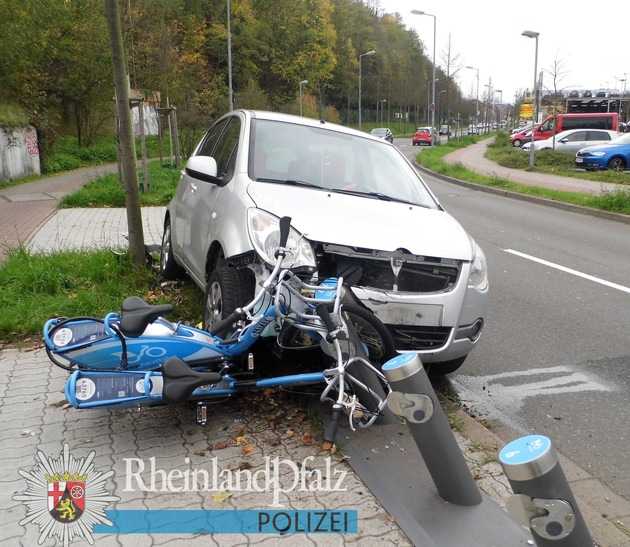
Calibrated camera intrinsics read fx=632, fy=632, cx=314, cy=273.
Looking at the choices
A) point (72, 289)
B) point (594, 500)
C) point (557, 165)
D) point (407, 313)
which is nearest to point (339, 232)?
point (407, 313)

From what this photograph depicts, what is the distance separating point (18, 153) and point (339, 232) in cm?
2142

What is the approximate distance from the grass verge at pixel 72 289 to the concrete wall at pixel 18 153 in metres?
15.4

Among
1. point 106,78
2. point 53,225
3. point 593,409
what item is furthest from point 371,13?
point 593,409

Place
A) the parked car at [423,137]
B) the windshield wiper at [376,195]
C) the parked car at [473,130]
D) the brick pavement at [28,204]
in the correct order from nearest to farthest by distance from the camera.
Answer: the windshield wiper at [376,195]
the brick pavement at [28,204]
the parked car at [423,137]
the parked car at [473,130]

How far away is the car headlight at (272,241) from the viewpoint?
3.76m

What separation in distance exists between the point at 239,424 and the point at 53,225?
30.5 feet

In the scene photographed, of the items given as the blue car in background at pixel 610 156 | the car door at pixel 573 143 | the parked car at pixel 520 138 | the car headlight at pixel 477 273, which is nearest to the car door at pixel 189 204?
the car headlight at pixel 477 273

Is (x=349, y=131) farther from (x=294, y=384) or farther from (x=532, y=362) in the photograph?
(x=294, y=384)

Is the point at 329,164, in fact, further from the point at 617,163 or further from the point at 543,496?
the point at 617,163

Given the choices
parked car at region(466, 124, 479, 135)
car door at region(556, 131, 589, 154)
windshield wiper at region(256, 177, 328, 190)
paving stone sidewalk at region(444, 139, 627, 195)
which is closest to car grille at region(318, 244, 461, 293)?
windshield wiper at region(256, 177, 328, 190)

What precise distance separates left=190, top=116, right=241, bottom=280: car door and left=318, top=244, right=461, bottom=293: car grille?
3.68ft

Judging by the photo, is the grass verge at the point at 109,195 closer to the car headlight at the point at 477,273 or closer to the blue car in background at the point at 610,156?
the car headlight at the point at 477,273

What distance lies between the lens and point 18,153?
2216cm

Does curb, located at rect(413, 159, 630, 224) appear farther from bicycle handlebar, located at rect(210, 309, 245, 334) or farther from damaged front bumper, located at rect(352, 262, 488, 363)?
bicycle handlebar, located at rect(210, 309, 245, 334)
